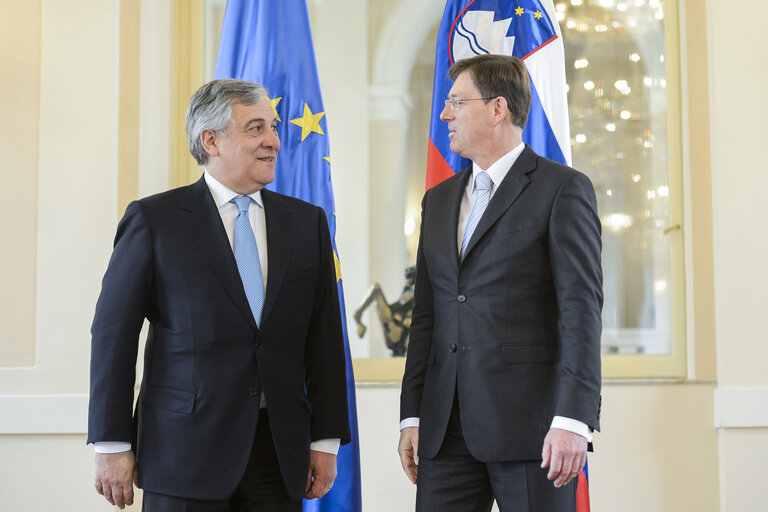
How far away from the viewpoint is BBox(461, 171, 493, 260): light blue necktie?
82.7 inches

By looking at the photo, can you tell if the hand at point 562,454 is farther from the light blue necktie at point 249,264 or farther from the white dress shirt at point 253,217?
the light blue necktie at point 249,264

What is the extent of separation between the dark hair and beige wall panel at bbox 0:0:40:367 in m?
1.99

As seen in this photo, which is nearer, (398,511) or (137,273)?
(137,273)

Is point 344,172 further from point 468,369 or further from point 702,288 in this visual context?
point 468,369

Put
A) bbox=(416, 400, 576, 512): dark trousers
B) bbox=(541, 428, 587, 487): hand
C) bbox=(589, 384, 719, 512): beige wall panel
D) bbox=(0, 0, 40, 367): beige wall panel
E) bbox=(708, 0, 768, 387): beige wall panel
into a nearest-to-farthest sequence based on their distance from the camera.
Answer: bbox=(541, 428, 587, 487): hand < bbox=(416, 400, 576, 512): dark trousers < bbox=(0, 0, 40, 367): beige wall panel < bbox=(708, 0, 768, 387): beige wall panel < bbox=(589, 384, 719, 512): beige wall panel

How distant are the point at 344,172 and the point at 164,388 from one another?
6.86 ft

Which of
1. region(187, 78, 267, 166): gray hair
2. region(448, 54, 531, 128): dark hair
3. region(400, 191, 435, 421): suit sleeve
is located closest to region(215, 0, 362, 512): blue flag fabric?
region(400, 191, 435, 421): suit sleeve

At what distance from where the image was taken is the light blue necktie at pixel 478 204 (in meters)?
2.10

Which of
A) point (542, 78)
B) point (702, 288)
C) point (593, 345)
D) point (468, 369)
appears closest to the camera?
point (593, 345)

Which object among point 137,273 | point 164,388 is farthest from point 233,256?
point 164,388

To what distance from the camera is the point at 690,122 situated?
3605 mm

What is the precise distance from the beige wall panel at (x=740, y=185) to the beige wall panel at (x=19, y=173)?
2.84 metres

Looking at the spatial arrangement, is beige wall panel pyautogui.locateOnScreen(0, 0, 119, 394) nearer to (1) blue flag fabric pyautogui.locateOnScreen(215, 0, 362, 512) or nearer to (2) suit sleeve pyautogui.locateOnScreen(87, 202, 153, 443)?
(1) blue flag fabric pyautogui.locateOnScreen(215, 0, 362, 512)

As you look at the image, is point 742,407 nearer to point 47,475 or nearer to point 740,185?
point 740,185
